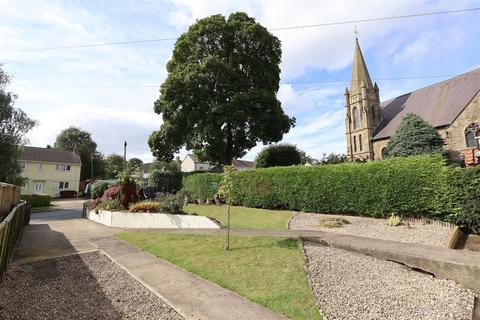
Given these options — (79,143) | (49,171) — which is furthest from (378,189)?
(79,143)

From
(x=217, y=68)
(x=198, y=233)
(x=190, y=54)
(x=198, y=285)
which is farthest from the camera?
(x=190, y=54)

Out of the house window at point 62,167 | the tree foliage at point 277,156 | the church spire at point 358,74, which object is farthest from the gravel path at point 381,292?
the house window at point 62,167

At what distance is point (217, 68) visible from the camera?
26047 millimetres

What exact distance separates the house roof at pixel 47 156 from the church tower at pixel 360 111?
45.0 meters

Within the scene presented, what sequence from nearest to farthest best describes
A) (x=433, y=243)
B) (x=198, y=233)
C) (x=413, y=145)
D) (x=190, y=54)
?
1. (x=433, y=243)
2. (x=198, y=233)
3. (x=413, y=145)
4. (x=190, y=54)

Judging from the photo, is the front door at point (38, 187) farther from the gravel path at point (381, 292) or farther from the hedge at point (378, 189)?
the gravel path at point (381, 292)

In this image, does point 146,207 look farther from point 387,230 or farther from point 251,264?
point 387,230

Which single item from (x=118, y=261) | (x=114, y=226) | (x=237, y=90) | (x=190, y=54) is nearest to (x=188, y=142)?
(x=237, y=90)

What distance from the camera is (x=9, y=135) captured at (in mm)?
26797

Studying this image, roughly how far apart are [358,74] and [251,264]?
41.7m

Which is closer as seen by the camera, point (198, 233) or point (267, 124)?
point (198, 233)

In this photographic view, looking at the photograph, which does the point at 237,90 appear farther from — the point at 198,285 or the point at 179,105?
the point at 198,285

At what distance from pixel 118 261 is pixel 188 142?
22593 mm

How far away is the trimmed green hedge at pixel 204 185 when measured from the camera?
2173cm
